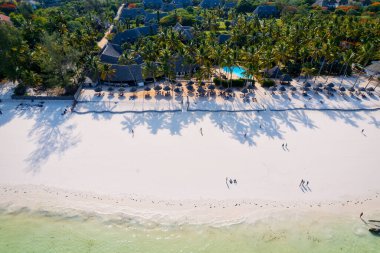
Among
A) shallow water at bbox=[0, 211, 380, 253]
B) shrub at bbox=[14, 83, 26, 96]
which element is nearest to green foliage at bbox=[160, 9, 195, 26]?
shrub at bbox=[14, 83, 26, 96]

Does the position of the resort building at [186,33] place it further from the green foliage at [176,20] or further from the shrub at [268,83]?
the shrub at [268,83]

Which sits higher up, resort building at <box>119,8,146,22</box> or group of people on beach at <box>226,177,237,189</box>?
resort building at <box>119,8,146,22</box>

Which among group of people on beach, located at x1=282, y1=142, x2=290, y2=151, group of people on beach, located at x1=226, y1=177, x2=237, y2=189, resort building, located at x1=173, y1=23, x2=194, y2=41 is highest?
resort building, located at x1=173, y1=23, x2=194, y2=41

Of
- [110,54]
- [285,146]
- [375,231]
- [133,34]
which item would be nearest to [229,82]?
[285,146]

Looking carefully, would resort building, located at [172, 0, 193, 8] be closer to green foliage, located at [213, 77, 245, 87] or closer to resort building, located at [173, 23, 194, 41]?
resort building, located at [173, 23, 194, 41]

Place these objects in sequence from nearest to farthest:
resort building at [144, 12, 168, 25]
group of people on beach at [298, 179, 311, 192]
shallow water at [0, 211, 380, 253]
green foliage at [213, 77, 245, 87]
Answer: shallow water at [0, 211, 380, 253] < group of people on beach at [298, 179, 311, 192] < green foliage at [213, 77, 245, 87] < resort building at [144, 12, 168, 25]

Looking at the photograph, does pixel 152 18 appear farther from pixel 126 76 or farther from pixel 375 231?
pixel 375 231
